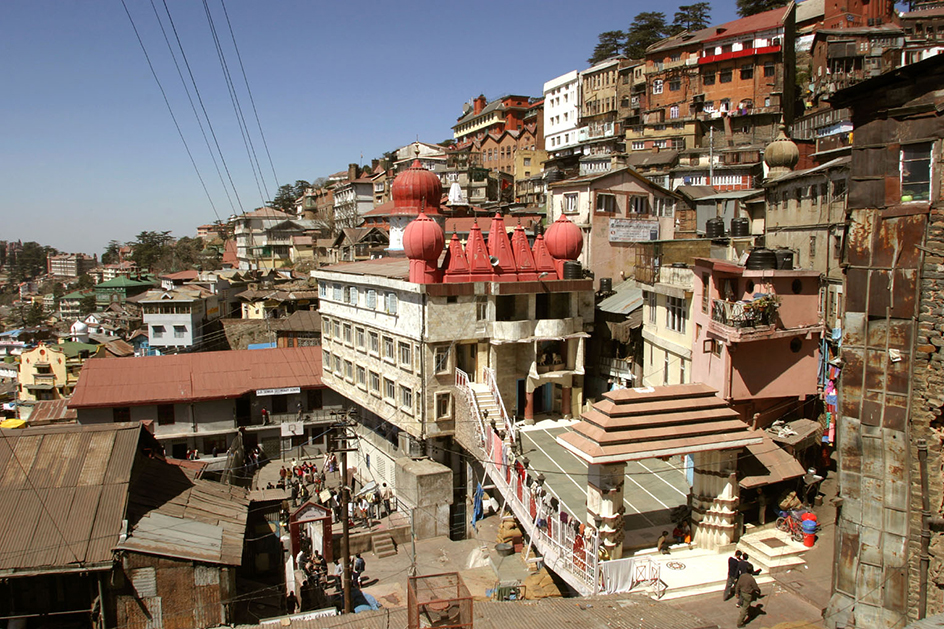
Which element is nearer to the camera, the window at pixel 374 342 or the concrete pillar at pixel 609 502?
the concrete pillar at pixel 609 502

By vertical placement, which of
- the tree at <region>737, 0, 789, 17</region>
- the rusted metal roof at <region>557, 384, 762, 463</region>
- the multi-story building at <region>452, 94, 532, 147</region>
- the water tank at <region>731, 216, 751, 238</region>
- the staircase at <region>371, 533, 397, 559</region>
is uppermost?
the tree at <region>737, 0, 789, 17</region>

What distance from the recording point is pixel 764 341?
21.0 metres

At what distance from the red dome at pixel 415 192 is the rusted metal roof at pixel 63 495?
21360 millimetres

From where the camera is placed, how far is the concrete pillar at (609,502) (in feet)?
53.5

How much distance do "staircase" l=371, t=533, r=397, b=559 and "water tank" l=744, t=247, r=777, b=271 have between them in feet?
58.9

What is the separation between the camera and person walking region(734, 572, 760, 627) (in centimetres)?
1420

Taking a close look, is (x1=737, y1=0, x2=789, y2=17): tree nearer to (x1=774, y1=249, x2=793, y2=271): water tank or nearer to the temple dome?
the temple dome

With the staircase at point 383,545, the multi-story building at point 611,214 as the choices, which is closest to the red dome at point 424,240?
the multi-story building at point 611,214

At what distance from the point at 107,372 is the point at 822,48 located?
5891 centimetres

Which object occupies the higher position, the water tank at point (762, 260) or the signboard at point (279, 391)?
the water tank at point (762, 260)

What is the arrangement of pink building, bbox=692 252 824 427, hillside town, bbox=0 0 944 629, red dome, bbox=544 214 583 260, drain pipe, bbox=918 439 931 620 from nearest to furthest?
drain pipe, bbox=918 439 931 620, hillside town, bbox=0 0 944 629, pink building, bbox=692 252 824 427, red dome, bbox=544 214 583 260

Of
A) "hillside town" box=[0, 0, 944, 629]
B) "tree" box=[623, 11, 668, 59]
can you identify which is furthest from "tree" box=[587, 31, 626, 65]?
"hillside town" box=[0, 0, 944, 629]

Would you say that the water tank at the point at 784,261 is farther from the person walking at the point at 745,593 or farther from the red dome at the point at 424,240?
the red dome at the point at 424,240

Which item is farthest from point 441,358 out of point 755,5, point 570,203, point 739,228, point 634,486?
point 755,5
